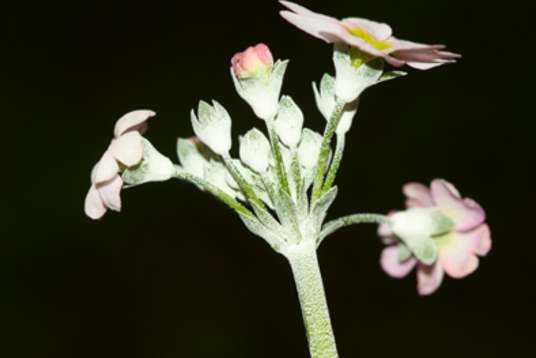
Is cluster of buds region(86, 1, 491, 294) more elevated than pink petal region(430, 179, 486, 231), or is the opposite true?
cluster of buds region(86, 1, 491, 294)

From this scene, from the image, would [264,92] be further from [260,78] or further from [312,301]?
[312,301]

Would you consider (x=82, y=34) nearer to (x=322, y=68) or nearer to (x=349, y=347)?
(x=322, y=68)

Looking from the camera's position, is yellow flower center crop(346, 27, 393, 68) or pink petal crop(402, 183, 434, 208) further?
pink petal crop(402, 183, 434, 208)

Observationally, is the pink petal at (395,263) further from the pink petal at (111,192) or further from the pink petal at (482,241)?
the pink petal at (111,192)

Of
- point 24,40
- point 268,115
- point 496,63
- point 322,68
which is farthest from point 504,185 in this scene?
point 268,115

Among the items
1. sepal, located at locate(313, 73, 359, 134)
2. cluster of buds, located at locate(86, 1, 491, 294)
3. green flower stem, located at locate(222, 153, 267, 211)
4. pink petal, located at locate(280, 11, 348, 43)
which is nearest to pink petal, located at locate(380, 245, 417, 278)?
cluster of buds, located at locate(86, 1, 491, 294)

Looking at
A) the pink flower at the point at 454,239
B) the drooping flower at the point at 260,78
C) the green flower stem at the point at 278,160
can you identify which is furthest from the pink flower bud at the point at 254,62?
the pink flower at the point at 454,239

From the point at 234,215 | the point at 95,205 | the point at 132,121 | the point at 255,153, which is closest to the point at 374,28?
the point at 255,153

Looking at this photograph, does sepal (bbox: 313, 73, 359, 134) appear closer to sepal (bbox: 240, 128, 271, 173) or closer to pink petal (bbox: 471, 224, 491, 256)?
sepal (bbox: 240, 128, 271, 173)

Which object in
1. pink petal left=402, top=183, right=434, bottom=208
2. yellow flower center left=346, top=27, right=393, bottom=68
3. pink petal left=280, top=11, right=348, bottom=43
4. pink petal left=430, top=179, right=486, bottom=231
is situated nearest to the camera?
pink petal left=280, top=11, right=348, bottom=43
